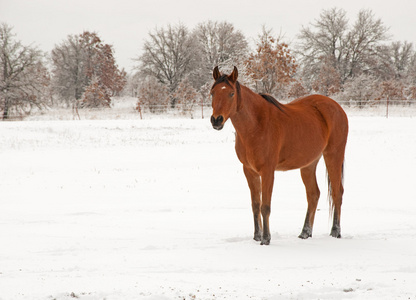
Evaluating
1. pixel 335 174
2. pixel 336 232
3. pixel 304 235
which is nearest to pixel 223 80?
pixel 335 174

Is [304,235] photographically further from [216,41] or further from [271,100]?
[216,41]

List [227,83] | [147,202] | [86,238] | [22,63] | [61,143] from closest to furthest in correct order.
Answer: [227,83] → [86,238] → [147,202] → [61,143] → [22,63]

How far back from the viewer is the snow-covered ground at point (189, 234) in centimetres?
346

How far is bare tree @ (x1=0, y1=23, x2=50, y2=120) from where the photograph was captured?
29.3 m

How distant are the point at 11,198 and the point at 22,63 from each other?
26.4 meters

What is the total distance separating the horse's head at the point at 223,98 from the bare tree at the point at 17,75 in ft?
95.2

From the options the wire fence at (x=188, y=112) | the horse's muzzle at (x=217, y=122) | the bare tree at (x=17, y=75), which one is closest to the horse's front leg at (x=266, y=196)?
the horse's muzzle at (x=217, y=122)

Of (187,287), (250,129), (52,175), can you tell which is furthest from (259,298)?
(52,175)

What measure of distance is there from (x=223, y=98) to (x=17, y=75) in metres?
30.9

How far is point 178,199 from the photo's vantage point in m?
8.11

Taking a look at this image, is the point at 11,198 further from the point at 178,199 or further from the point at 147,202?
the point at 178,199

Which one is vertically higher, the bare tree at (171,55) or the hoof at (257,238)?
the bare tree at (171,55)

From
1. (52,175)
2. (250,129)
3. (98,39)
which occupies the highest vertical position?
(98,39)

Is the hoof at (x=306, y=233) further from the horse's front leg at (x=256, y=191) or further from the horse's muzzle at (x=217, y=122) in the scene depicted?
the horse's muzzle at (x=217, y=122)
